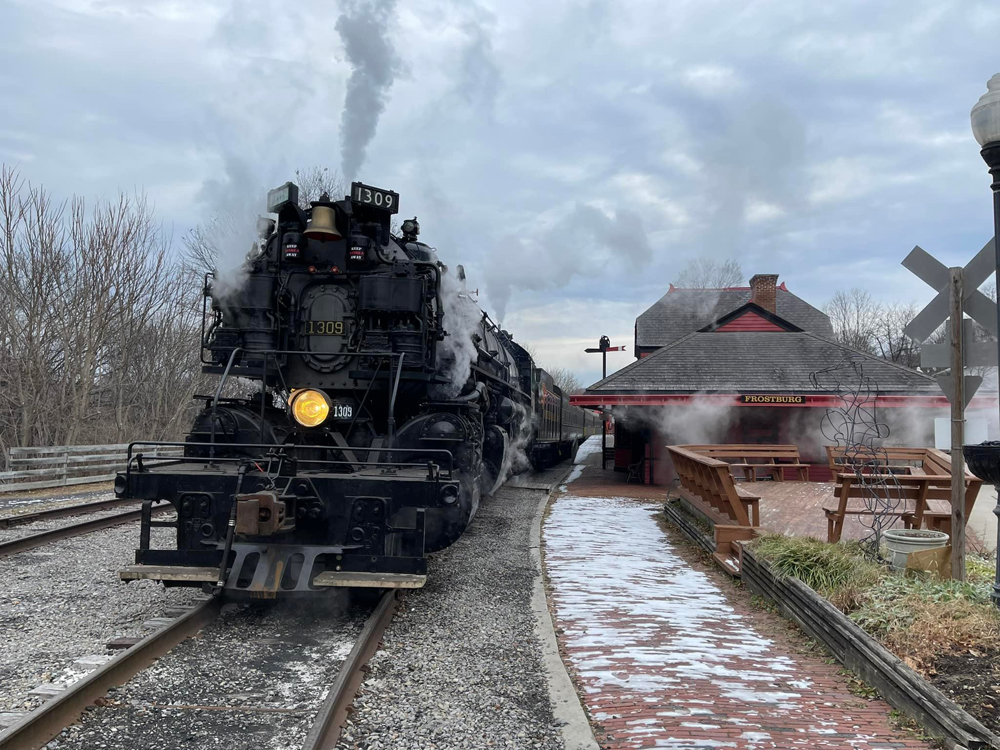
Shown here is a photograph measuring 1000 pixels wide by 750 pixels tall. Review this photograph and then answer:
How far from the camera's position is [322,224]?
645 cm

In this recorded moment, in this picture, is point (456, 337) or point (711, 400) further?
point (711, 400)

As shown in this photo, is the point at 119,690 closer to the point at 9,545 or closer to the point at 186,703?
the point at 186,703

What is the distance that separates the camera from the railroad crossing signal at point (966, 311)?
5098 mm

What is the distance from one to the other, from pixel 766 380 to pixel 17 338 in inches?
670

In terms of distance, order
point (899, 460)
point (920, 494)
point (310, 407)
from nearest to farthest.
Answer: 1. point (310, 407)
2. point (920, 494)
3. point (899, 460)

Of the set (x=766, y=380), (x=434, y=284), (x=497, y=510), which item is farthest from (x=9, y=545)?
(x=766, y=380)

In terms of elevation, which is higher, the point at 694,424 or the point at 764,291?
the point at 764,291

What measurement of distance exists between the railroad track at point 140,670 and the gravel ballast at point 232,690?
0.06 metres

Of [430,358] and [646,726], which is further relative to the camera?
[430,358]

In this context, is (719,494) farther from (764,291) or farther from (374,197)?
(764,291)

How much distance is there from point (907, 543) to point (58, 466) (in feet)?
53.9

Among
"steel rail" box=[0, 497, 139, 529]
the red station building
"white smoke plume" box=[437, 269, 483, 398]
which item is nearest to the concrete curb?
"white smoke plume" box=[437, 269, 483, 398]

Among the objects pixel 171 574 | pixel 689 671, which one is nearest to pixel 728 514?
pixel 689 671

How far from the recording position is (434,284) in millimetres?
6570
